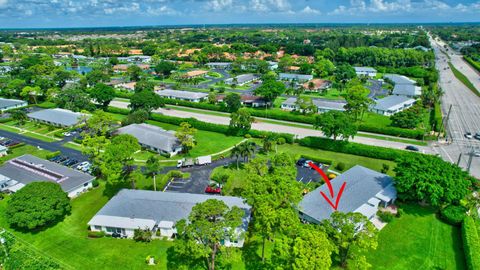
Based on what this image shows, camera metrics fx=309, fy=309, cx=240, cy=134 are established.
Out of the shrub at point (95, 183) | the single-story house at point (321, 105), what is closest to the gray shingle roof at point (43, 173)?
the shrub at point (95, 183)

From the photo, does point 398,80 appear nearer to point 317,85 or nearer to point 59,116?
point 317,85

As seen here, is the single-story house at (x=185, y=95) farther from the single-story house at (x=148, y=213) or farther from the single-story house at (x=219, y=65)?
the single-story house at (x=219, y=65)

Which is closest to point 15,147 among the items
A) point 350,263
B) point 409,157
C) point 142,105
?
point 142,105

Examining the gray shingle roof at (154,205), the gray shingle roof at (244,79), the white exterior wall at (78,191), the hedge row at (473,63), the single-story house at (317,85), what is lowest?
the white exterior wall at (78,191)

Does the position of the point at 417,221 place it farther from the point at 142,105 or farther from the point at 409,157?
the point at 142,105

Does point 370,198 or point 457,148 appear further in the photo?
point 457,148

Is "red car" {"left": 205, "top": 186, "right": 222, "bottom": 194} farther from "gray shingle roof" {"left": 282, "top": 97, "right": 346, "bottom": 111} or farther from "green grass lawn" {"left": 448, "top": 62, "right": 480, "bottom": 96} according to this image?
"green grass lawn" {"left": 448, "top": 62, "right": 480, "bottom": 96}

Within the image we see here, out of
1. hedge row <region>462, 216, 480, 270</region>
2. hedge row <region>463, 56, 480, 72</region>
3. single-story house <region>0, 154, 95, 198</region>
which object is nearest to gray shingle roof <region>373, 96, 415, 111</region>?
hedge row <region>462, 216, 480, 270</region>
